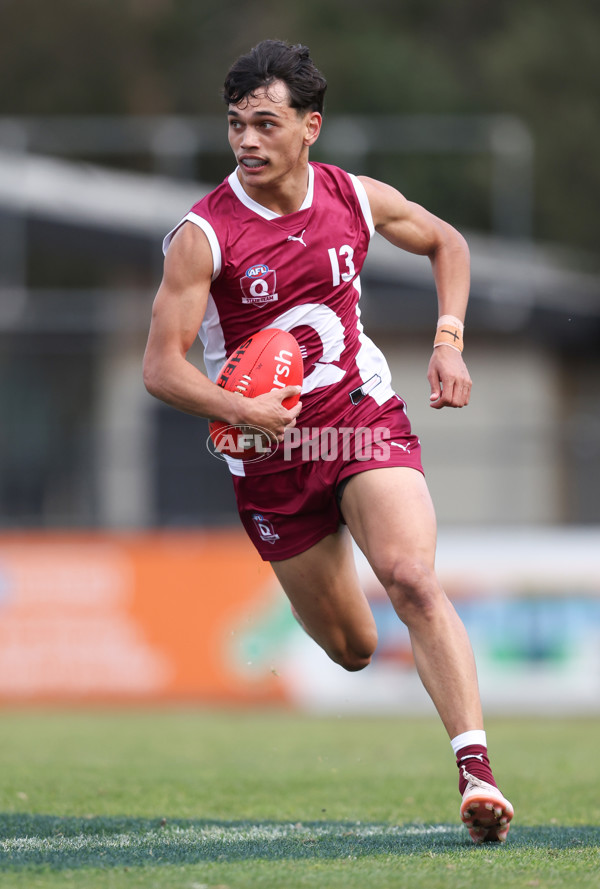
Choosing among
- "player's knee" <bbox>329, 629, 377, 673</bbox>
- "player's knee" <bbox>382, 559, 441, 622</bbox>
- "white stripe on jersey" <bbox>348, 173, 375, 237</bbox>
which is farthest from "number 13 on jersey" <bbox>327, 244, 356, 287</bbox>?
"player's knee" <bbox>329, 629, 377, 673</bbox>

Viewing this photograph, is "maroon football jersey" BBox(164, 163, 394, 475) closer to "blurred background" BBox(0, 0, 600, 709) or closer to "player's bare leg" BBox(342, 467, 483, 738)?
"player's bare leg" BBox(342, 467, 483, 738)

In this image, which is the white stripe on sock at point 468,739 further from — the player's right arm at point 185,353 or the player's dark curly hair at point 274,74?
the player's dark curly hair at point 274,74

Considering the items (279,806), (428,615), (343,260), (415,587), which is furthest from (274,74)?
(279,806)

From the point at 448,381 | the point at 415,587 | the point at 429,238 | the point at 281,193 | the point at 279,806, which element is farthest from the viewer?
the point at 279,806

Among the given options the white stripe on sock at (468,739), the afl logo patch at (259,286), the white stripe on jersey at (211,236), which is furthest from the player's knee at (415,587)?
the white stripe on jersey at (211,236)

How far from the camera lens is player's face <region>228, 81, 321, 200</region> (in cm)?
511

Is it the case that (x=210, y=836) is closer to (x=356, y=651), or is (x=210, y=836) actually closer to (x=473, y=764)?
(x=473, y=764)

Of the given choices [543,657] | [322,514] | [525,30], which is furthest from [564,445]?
[525,30]

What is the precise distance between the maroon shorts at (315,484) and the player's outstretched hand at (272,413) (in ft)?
1.12

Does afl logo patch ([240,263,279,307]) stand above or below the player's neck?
below

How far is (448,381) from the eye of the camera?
5.17 m

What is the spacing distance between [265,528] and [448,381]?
1039mm

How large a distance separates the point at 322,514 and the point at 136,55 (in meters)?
30.7

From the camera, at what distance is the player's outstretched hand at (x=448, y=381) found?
514 cm
